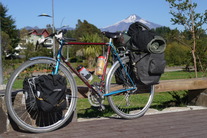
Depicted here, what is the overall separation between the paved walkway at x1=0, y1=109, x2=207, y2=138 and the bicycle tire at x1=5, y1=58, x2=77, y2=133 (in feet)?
0.36

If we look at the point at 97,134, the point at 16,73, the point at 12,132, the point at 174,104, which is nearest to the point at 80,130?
the point at 97,134

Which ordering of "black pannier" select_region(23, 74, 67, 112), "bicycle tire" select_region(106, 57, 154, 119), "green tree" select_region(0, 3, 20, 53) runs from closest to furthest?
"black pannier" select_region(23, 74, 67, 112), "bicycle tire" select_region(106, 57, 154, 119), "green tree" select_region(0, 3, 20, 53)

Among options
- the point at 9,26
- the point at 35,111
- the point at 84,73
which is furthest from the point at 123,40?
the point at 9,26

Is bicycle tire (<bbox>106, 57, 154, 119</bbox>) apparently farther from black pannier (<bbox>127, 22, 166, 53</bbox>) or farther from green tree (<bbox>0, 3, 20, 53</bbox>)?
green tree (<bbox>0, 3, 20, 53</bbox>)

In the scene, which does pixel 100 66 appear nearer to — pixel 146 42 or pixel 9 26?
pixel 146 42

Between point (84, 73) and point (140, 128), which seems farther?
point (84, 73)

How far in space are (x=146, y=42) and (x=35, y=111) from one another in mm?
1549

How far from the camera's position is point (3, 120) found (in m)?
3.28

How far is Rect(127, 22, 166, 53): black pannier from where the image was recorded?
3723mm

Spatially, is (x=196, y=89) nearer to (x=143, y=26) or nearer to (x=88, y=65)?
(x=143, y=26)

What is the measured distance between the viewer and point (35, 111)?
3461 mm

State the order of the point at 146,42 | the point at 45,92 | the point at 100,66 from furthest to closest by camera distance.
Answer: the point at 100,66 → the point at 146,42 → the point at 45,92

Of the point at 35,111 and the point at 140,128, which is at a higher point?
the point at 35,111

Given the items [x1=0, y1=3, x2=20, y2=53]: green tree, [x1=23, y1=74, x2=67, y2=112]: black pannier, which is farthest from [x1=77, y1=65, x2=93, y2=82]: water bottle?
[x1=0, y1=3, x2=20, y2=53]: green tree
